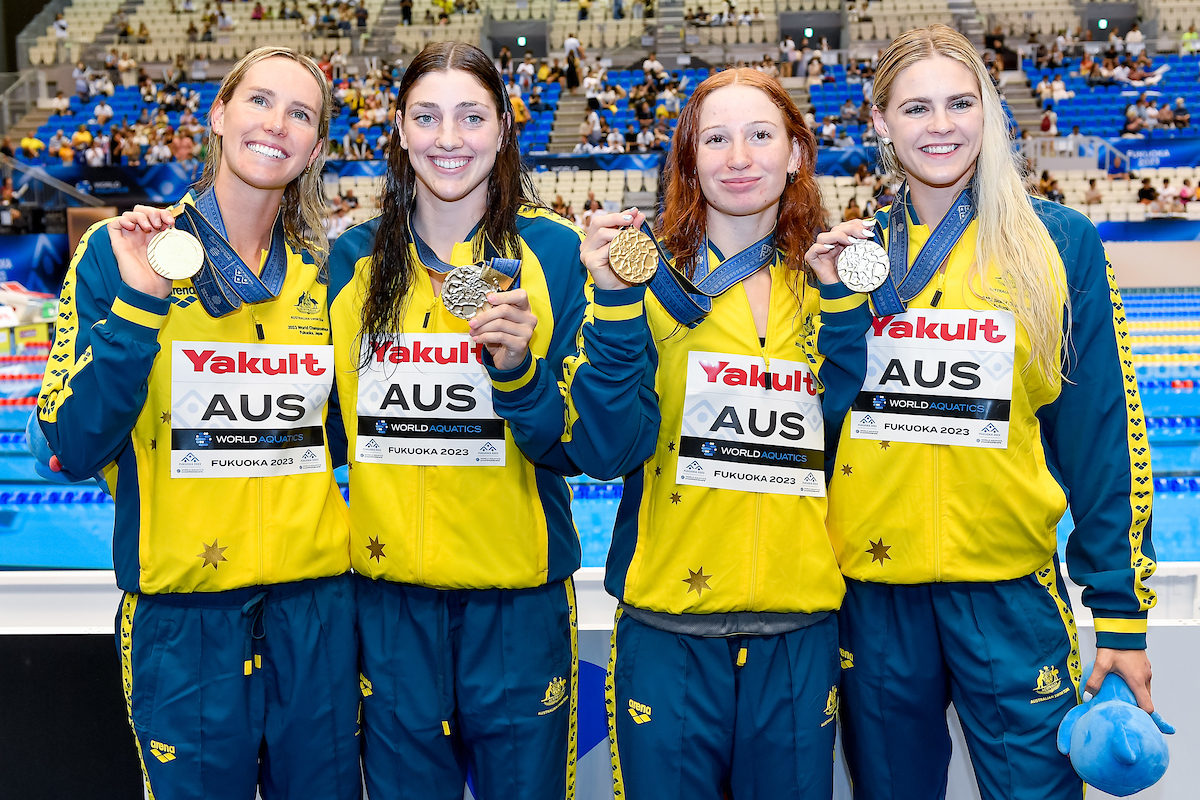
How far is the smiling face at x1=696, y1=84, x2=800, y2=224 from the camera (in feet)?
5.70

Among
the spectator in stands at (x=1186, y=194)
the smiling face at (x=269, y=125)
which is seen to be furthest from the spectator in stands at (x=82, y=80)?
the smiling face at (x=269, y=125)

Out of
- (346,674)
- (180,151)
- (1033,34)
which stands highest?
(1033,34)

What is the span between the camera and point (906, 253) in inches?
73.6

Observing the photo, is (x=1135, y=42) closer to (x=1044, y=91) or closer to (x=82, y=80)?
(x=1044, y=91)

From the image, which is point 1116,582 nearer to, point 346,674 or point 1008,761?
point 1008,761

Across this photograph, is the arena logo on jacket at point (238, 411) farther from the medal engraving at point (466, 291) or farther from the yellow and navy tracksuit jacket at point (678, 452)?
the yellow and navy tracksuit jacket at point (678, 452)

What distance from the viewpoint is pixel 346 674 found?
1.82 m

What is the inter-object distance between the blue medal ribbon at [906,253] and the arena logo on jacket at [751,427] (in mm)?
211

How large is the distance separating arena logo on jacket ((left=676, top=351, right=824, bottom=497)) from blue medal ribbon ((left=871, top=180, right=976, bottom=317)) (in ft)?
0.69

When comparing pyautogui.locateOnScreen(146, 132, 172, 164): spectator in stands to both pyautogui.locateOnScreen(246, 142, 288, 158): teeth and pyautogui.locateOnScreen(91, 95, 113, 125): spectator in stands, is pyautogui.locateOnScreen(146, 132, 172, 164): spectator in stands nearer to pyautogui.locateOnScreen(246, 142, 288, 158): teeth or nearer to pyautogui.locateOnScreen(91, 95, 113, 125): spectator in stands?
pyautogui.locateOnScreen(91, 95, 113, 125): spectator in stands

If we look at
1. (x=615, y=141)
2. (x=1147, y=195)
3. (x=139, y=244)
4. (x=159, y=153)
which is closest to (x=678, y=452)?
(x=139, y=244)

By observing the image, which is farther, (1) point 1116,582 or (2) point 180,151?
(2) point 180,151

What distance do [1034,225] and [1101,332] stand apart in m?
0.24

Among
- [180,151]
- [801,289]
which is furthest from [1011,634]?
[180,151]
